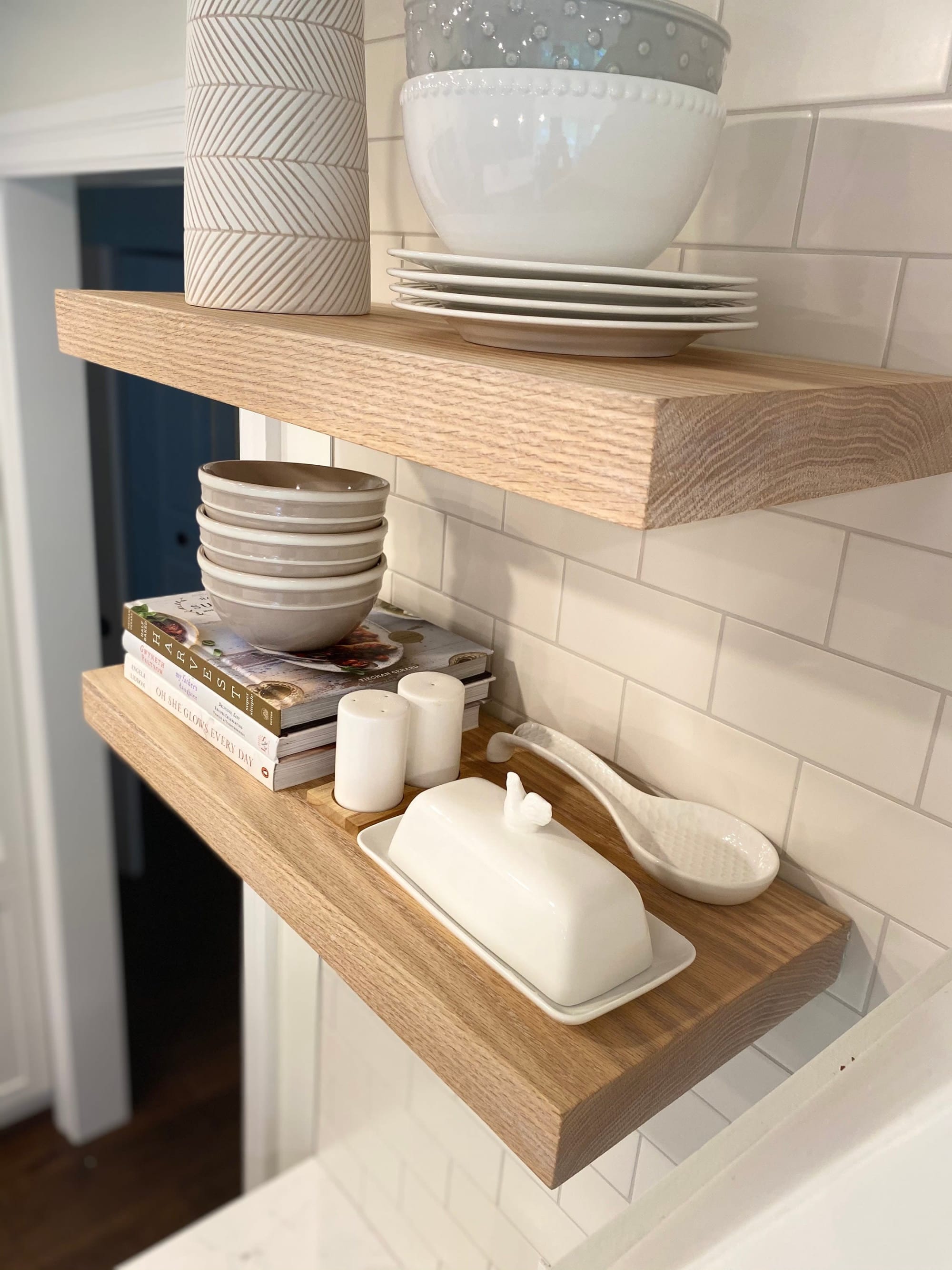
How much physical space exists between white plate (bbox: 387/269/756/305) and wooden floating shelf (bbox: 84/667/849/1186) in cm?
38

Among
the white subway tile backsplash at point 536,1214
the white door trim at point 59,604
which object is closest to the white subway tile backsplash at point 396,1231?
the white subway tile backsplash at point 536,1214

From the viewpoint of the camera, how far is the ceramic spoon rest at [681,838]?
67 centimetres

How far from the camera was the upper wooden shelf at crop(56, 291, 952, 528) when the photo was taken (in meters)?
0.37

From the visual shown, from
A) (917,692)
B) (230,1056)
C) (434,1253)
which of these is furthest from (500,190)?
(230,1056)

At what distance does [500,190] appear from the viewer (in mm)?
483

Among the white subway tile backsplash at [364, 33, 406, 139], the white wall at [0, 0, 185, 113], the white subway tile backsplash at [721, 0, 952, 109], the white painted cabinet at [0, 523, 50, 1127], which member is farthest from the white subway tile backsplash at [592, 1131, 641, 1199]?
the white painted cabinet at [0, 523, 50, 1127]

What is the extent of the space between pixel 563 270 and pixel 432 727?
0.38 metres

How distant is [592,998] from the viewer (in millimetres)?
562

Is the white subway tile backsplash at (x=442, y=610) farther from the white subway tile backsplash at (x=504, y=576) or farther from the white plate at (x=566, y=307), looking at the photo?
the white plate at (x=566, y=307)

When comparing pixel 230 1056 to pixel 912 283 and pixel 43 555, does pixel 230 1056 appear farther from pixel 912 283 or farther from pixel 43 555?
pixel 912 283

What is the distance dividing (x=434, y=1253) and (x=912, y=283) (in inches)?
46.5

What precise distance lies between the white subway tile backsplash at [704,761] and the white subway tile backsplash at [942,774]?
3.8 inches

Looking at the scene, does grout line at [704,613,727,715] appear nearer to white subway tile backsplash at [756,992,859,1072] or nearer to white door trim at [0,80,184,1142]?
white subway tile backsplash at [756,992,859,1072]

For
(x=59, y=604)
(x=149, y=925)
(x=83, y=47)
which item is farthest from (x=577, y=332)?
(x=149, y=925)
